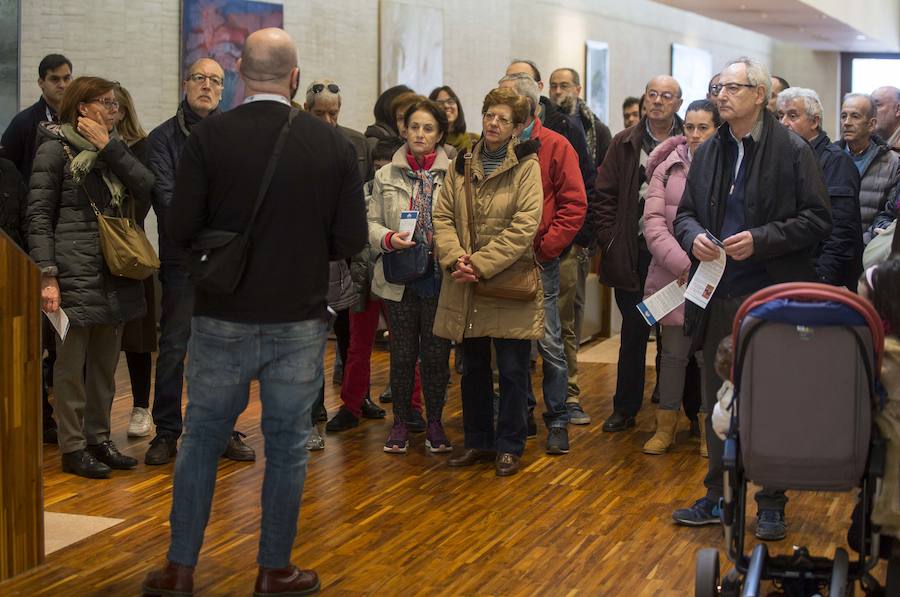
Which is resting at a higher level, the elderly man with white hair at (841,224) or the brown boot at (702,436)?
the elderly man with white hair at (841,224)

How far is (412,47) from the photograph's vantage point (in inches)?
478

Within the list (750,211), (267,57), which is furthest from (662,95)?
(267,57)

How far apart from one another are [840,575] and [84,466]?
330cm

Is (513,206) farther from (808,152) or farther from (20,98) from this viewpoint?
(20,98)

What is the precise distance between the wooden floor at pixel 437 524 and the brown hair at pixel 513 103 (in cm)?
154

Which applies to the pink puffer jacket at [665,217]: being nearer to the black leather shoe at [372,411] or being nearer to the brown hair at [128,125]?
the black leather shoe at [372,411]

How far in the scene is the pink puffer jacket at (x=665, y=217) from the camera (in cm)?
590

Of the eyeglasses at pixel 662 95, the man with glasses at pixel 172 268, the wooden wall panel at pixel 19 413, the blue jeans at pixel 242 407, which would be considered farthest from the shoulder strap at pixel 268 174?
the eyeglasses at pixel 662 95

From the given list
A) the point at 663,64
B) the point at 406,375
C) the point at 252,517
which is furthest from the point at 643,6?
the point at 252,517

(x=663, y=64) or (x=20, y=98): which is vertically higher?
(x=663, y=64)

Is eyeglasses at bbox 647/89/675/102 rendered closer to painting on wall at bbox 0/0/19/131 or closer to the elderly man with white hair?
the elderly man with white hair

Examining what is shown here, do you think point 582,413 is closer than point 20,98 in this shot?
Yes

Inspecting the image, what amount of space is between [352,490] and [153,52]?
16.0 ft

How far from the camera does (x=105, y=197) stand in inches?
218
